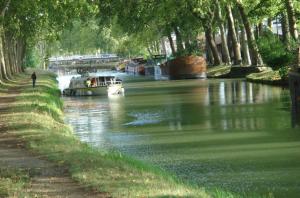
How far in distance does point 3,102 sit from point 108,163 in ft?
68.1

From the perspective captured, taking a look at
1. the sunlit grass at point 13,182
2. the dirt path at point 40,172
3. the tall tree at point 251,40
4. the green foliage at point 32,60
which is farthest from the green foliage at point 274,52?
the green foliage at point 32,60

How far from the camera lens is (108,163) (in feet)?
49.3

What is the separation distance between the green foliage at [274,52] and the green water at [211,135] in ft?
22.6

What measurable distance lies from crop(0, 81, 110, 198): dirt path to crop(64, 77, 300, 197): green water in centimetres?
377

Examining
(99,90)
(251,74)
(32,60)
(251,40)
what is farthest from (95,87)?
(32,60)

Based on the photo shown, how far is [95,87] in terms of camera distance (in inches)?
2237

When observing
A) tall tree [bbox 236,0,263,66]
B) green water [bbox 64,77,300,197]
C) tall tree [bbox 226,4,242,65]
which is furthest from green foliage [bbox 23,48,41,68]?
green water [bbox 64,77,300,197]

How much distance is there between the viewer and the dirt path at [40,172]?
11812 millimetres

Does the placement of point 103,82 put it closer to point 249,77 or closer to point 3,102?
point 249,77

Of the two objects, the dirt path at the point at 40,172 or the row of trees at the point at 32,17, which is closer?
the dirt path at the point at 40,172

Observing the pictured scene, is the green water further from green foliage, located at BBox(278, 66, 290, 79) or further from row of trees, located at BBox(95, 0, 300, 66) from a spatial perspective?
row of trees, located at BBox(95, 0, 300, 66)

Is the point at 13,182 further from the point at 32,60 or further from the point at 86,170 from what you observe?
the point at 32,60

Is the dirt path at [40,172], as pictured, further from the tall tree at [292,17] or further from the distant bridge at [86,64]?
the distant bridge at [86,64]

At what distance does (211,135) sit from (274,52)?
3059 centimetres
